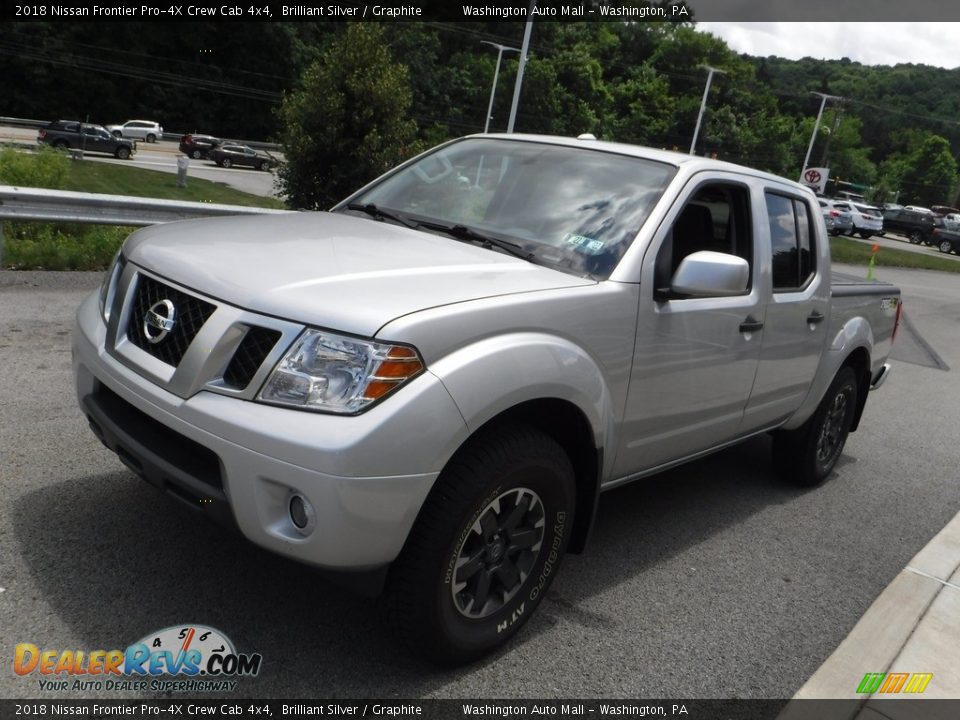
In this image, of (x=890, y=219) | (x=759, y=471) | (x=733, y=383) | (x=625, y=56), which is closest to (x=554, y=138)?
(x=733, y=383)

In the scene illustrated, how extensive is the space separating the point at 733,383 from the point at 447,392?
6.55 ft

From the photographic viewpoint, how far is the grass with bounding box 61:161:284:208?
2334 cm

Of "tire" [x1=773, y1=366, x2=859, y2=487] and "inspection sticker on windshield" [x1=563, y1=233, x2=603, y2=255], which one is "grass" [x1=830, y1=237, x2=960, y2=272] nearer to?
"tire" [x1=773, y1=366, x2=859, y2=487]

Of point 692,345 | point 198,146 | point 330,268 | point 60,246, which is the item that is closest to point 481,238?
point 330,268

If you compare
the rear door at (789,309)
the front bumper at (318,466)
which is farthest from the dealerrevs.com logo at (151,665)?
the rear door at (789,309)

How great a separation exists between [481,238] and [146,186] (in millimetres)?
25169

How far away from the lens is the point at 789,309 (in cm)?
454

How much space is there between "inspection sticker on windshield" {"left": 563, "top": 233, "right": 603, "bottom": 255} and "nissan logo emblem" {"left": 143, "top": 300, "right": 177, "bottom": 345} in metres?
1.57

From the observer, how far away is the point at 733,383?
13.7ft

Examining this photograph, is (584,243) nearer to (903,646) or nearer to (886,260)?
(903,646)

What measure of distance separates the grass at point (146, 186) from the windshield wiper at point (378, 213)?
61.5 ft

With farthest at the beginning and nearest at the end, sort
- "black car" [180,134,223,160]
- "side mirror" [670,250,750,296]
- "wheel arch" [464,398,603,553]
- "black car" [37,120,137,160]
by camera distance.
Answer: "black car" [180,134,223,160]
"black car" [37,120,137,160]
"side mirror" [670,250,750,296]
"wheel arch" [464,398,603,553]

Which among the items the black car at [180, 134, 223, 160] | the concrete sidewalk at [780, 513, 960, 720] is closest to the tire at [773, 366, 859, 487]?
the concrete sidewalk at [780, 513, 960, 720]

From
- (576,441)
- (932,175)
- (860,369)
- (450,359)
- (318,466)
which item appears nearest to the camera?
(318,466)
